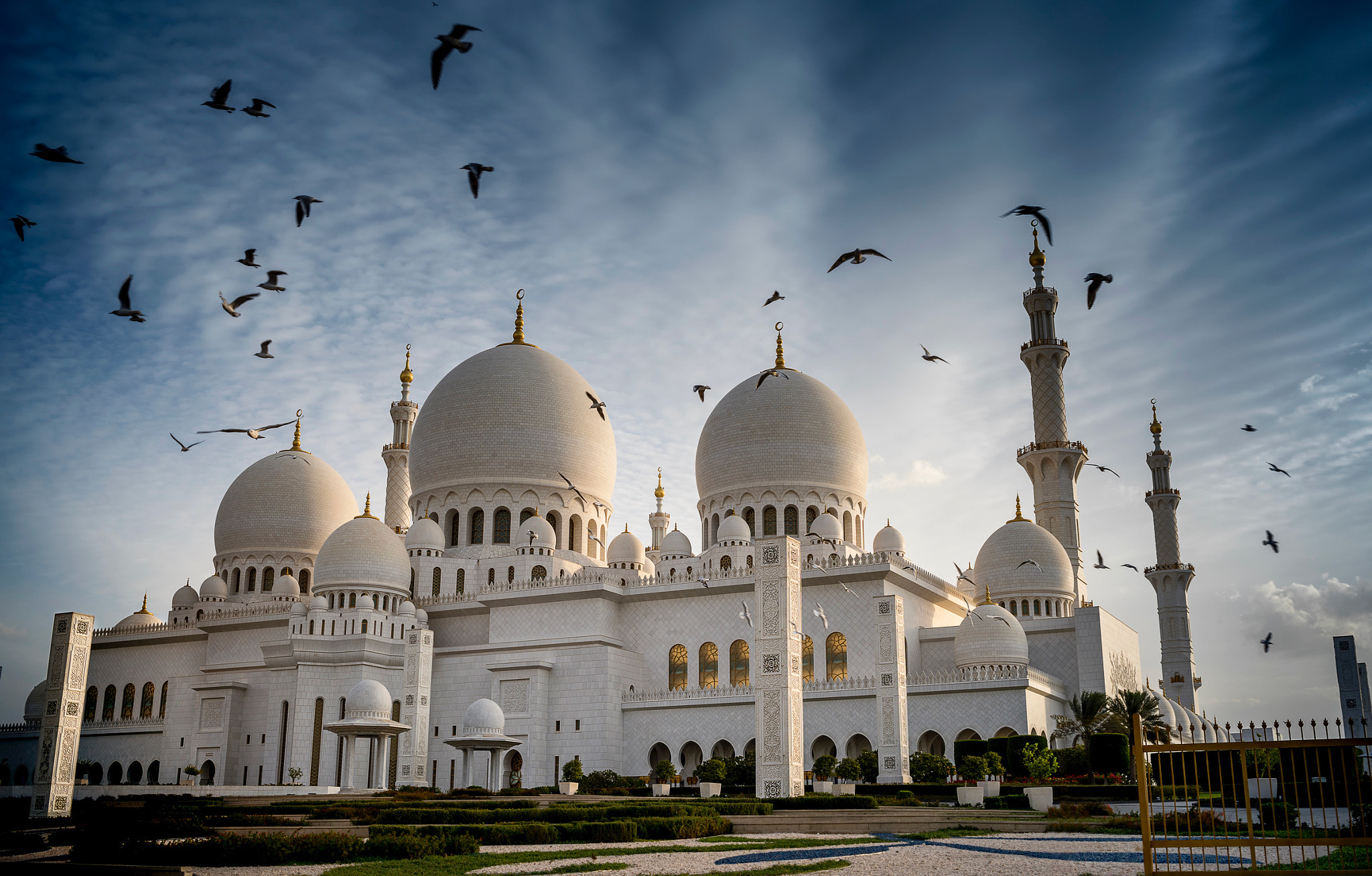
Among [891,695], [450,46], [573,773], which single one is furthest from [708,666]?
[450,46]

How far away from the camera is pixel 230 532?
4456cm

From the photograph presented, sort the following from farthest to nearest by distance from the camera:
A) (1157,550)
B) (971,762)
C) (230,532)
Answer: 1. (1157,550)
2. (230,532)
3. (971,762)

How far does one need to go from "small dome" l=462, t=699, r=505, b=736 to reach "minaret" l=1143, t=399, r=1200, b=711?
29528mm

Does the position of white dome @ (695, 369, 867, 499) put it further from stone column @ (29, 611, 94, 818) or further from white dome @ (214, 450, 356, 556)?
stone column @ (29, 611, 94, 818)

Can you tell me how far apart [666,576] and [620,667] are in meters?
3.43

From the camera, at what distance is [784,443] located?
3925 cm

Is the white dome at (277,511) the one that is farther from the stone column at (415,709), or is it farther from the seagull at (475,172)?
the seagull at (475,172)

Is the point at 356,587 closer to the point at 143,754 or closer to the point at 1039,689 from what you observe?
the point at 143,754

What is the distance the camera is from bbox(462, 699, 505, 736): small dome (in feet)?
94.4

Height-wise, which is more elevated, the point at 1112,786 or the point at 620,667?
the point at 620,667

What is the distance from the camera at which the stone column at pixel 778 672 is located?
69.8 ft

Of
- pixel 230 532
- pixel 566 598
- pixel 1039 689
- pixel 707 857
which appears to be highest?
pixel 230 532

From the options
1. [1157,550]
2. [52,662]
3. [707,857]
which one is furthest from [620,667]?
[1157,550]

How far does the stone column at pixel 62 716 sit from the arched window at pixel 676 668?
642 inches
